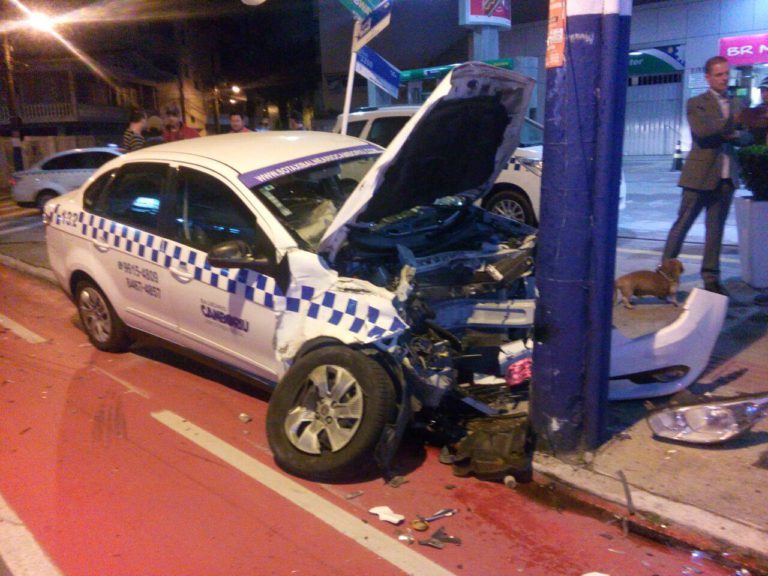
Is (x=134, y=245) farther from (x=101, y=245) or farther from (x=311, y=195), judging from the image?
(x=311, y=195)

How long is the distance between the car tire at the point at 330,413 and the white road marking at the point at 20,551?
1.26m

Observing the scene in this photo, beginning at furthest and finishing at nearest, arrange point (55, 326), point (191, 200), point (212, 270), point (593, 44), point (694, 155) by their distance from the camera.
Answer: point (55, 326) → point (694, 155) → point (191, 200) → point (212, 270) → point (593, 44)

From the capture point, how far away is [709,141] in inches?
246

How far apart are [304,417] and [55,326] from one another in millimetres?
4246

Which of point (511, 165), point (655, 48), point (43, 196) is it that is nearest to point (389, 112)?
point (511, 165)

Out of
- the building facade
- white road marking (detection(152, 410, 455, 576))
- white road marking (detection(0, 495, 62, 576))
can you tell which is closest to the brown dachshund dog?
white road marking (detection(152, 410, 455, 576))

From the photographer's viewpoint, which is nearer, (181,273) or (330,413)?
(330,413)

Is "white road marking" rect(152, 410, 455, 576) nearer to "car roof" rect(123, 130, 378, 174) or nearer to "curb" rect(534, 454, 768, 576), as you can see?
"curb" rect(534, 454, 768, 576)

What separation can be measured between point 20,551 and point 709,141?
605 centimetres

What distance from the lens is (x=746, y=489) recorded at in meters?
3.53

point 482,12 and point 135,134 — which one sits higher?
point 482,12

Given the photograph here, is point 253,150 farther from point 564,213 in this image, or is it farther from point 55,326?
point 55,326

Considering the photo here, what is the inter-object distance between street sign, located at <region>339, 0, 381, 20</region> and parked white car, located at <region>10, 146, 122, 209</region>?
36.6 ft

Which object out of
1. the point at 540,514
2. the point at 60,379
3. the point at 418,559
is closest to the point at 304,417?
the point at 418,559
